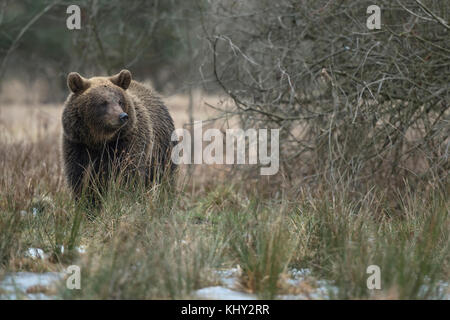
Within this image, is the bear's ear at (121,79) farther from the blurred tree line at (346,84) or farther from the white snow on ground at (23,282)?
the white snow on ground at (23,282)

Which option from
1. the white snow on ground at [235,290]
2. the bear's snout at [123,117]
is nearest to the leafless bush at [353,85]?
the bear's snout at [123,117]

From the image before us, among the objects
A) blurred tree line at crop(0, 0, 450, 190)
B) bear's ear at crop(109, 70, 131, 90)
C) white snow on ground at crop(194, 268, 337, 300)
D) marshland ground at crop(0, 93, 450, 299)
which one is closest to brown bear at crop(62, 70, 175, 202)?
bear's ear at crop(109, 70, 131, 90)

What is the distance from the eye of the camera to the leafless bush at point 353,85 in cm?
675

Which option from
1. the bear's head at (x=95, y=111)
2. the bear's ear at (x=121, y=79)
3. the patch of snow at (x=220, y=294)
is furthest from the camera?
the bear's ear at (x=121, y=79)

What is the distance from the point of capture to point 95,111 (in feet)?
21.9

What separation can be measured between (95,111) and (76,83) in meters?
0.46

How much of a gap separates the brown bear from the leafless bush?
45.6 inches

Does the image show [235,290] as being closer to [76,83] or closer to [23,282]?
[23,282]

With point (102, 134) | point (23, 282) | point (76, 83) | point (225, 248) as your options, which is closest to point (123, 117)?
point (102, 134)

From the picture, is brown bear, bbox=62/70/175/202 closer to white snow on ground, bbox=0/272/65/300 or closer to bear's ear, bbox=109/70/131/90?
bear's ear, bbox=109/70/131/90

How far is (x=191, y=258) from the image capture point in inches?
178
